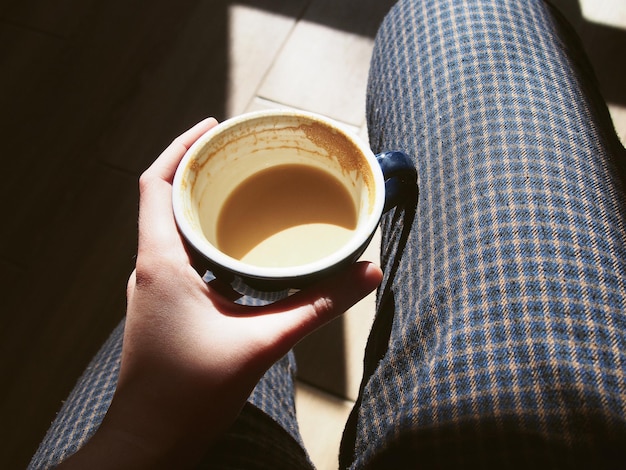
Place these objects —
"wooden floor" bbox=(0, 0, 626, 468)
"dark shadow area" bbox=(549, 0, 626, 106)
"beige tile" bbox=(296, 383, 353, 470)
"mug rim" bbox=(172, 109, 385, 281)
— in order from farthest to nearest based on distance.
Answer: "dark shadow area" bbox=(549, 0, 626, 106) < "wooden floor" bbox=(0, 0, 626, 468) < "beige tile" bbox=(296, 383, 353, 470) < "mug rim" bbox=(172, 109, 385, 281)

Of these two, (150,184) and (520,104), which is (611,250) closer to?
(520,104)

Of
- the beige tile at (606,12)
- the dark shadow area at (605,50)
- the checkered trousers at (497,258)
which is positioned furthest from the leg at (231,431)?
the beige tile at (606,12)

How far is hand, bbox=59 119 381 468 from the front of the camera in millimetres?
470

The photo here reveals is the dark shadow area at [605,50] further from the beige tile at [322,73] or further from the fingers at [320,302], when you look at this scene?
the fingers at [320,302]

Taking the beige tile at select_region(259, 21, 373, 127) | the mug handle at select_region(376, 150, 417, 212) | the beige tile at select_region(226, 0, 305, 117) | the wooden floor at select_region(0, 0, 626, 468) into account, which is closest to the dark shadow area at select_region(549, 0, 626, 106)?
the wooden floor at select_region(0, 0, 626, 468)

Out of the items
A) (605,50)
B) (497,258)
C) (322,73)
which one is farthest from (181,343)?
(605,50)

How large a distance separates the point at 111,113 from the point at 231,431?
976mm

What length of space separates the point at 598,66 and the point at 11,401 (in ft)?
5.11

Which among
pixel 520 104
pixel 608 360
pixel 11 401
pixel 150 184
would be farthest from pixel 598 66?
pixel 11 401

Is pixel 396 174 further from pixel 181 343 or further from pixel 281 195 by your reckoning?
pixel 181 343

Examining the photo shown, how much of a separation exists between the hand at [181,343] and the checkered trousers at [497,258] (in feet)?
0.44

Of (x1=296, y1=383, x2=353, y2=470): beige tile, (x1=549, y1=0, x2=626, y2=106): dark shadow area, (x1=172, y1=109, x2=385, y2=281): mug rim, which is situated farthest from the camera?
(x1=549, y1=0, x2=626, y2=106): dark shadow area

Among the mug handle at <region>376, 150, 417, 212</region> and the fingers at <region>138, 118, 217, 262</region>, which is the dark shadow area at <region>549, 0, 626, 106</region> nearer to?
the mug handle at <region>376, 150, 417, 212</region>

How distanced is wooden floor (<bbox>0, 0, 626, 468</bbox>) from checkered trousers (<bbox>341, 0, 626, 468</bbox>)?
0.41 meters
